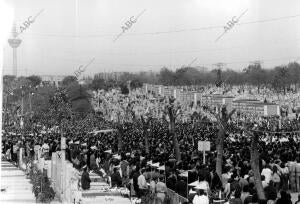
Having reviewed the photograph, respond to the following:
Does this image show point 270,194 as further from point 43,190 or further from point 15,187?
point 15,187

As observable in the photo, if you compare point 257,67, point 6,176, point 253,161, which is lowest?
point 6,176

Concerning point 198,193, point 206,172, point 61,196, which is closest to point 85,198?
point 61,196

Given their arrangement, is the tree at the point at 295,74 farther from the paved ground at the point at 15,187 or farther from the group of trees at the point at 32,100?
the paved ground at the point at 15,187

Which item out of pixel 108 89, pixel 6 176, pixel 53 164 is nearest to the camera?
pixel 53 164

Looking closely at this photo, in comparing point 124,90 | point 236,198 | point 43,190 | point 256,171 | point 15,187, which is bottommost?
point 15,187

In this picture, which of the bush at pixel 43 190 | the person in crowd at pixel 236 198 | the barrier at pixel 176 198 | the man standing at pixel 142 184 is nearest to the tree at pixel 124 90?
the bush at pixel 43 190

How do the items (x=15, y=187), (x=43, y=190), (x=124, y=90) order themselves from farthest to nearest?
(x=124, y=90) < (x=15, y=187) < (x=43, y=190)

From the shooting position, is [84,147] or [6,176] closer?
[6,176]

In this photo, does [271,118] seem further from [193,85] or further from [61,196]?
[193,85]

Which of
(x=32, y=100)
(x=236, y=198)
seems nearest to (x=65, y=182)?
(x=236, y=198)

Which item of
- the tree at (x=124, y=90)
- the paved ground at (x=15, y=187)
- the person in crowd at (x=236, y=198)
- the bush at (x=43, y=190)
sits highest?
the tree at (x=124, y=90)

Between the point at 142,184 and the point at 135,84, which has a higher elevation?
the point at 135,84
